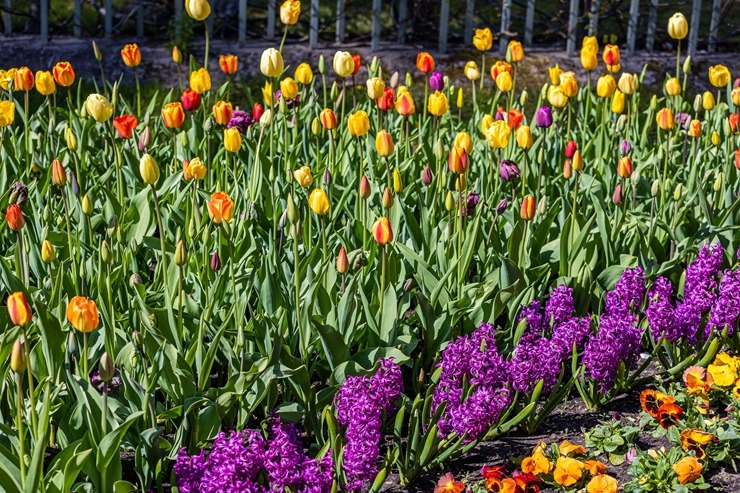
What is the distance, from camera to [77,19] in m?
6.68

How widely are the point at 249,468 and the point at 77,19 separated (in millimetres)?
5201

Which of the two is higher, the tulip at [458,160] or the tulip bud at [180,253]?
the tulip at [458,160]

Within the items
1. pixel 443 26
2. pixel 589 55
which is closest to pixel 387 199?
pixel 589 55

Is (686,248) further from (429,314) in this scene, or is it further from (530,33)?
(530,33)

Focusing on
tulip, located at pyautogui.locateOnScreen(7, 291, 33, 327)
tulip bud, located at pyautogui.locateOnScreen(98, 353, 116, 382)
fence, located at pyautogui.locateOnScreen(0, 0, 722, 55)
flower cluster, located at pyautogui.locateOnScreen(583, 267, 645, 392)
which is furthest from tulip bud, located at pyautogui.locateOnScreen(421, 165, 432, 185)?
fence, located at pyautogui.locateOnScreen(0, 0, 722, 55)

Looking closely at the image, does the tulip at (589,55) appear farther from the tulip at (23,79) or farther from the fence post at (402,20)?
the fence post at (402,20)

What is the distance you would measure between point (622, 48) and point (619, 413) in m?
5.14

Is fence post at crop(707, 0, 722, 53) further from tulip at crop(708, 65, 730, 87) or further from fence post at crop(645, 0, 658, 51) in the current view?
tulip at crop(708, 65, 730, 87)

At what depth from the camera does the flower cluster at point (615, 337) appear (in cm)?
265

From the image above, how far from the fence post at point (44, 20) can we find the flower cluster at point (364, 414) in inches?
188

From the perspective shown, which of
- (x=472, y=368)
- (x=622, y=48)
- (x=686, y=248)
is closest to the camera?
(x=472, y=368)

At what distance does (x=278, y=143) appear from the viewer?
402cm

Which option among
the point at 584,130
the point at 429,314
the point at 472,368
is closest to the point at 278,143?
the point at 584,130

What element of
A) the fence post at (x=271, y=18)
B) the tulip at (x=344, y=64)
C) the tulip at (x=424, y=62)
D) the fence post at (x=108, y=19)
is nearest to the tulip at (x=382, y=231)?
the tulip at (x=344, y=64)
